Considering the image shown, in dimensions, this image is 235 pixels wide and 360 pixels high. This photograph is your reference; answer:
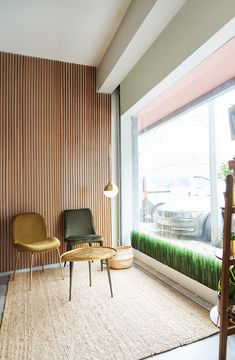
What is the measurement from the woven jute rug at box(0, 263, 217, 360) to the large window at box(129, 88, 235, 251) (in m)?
0.79

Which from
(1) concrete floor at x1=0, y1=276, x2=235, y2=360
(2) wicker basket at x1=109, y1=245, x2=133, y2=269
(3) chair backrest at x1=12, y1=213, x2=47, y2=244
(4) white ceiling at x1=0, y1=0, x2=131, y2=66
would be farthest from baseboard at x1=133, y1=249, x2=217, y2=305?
(4) white ceiling at x1=0, y1=0, x2=131, y2=66

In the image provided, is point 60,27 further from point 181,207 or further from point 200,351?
point 200,351

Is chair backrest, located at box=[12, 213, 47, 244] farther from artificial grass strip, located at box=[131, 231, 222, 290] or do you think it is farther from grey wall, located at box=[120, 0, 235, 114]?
grey wall, located at box=[120, 0, 235, 114]

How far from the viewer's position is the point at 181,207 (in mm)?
3158

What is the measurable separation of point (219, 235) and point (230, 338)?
3.17 ft

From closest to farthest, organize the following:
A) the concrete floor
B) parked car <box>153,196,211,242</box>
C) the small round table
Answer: the concrete floor, the small round table, parked car <box>153,196,211,242</box>

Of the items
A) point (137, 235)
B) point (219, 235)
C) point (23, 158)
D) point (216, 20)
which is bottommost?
point (137, 235)

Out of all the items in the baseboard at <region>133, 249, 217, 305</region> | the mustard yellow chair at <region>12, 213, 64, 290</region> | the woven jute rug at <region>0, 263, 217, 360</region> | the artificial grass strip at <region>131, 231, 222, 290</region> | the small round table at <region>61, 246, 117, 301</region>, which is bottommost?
the woven jute rug at <region>0, 263, 217, 360</region>

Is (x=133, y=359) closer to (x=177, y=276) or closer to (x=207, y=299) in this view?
(x=207, y=299)

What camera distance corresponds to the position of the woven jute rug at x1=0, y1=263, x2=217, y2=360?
1729 mm

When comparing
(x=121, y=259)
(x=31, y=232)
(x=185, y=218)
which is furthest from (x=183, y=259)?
(x=31, y=232)

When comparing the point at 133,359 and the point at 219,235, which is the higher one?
the point at 219,235

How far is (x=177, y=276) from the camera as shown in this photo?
2904 mm

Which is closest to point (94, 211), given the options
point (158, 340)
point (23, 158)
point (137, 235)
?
point (137, 235)
